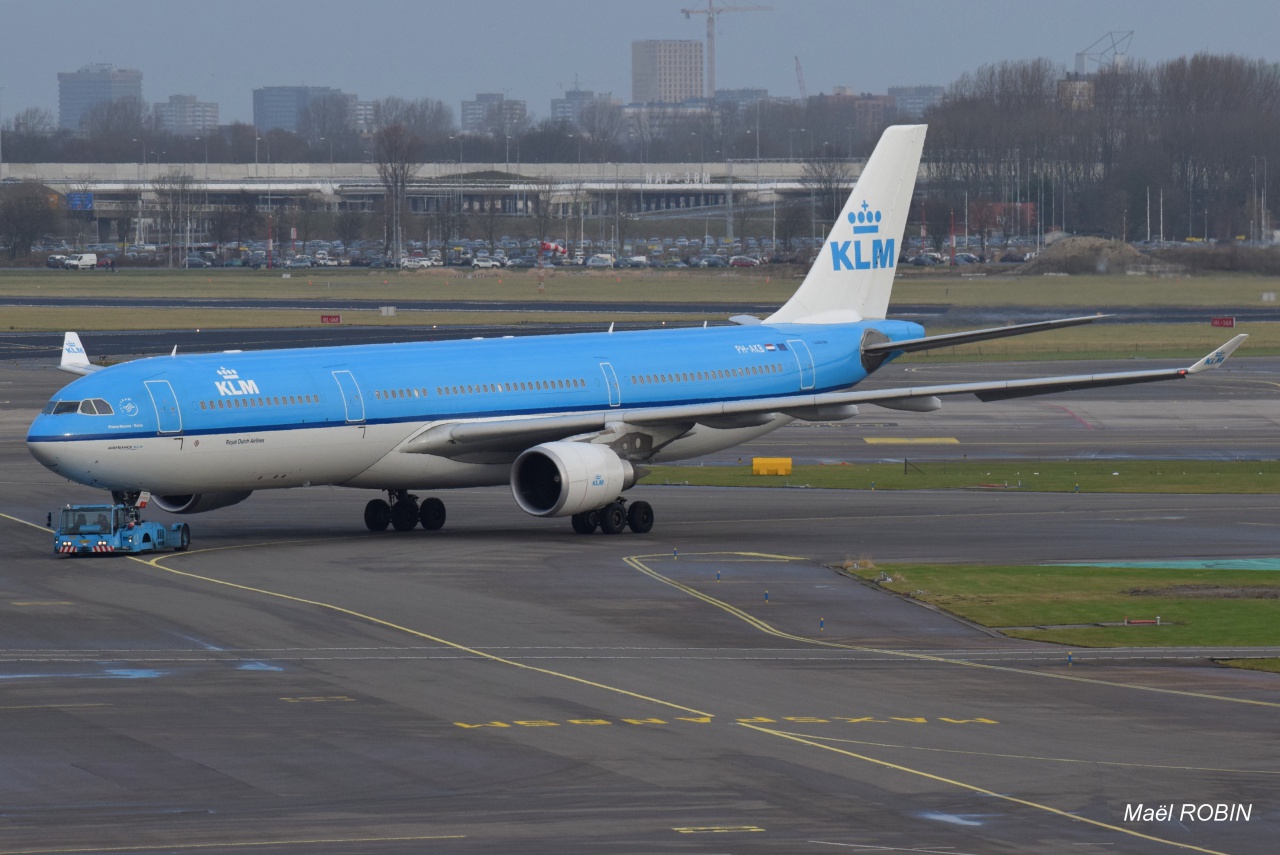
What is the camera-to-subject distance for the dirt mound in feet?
375

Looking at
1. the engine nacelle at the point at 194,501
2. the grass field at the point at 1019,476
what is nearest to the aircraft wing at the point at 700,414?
the engine nacelle at the point at 194,501

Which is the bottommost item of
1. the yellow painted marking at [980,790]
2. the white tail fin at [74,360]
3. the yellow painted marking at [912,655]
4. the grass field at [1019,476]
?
the yellow painted marking at [912,655]

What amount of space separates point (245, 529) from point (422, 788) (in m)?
27.7

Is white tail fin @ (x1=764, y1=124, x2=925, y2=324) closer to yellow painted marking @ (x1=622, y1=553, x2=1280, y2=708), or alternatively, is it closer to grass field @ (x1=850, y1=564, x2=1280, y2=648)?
grass field @ (x1=850, y1=564, x2=1280, y2=648)

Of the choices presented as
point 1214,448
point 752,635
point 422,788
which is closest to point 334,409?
point 752,635

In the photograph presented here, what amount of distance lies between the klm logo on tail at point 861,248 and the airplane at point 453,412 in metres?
4.34

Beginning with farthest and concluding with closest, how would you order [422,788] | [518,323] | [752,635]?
[518,323], [752,635], [422,788]

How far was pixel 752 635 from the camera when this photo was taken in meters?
34.3

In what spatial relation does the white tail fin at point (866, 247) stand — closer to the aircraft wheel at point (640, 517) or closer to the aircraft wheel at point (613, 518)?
the aircraft wheel at point (640, 517)

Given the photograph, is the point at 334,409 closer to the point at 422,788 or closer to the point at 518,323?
the point at 422,788

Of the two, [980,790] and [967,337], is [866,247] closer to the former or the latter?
[967,337]

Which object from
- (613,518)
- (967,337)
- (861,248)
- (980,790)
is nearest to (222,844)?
(980,790)

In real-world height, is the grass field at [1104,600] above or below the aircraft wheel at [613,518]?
below

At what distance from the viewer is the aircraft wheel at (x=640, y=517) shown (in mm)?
48625
